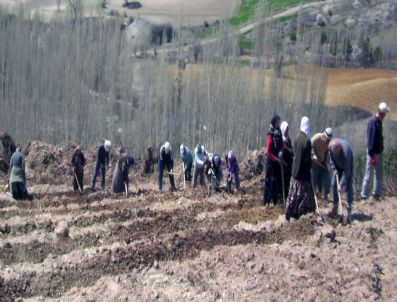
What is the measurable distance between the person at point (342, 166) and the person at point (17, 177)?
23.9 feet

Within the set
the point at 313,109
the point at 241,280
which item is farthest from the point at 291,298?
the point at 313,109

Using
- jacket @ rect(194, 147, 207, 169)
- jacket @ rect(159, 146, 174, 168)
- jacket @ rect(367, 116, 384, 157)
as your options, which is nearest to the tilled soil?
jacket @ rect(367, 116, 384, 157)

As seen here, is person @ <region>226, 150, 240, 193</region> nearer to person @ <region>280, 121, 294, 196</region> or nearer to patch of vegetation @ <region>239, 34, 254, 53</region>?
person @ <region>280, 121, 294, 196</region>

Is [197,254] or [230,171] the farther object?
[230,171]

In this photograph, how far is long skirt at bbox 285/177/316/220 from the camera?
1105 cm

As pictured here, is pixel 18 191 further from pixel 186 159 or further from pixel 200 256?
pixel 200 256

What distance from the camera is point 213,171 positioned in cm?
1648

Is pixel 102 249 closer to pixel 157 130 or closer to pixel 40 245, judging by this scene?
pixel 40 245

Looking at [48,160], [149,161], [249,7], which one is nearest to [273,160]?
[149,161]

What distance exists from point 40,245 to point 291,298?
4105mm

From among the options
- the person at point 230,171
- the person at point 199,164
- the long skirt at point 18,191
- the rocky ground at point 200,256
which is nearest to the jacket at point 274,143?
the rocky ground at point 200,256

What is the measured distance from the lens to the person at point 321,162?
464 inches

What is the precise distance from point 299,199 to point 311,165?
0.52 metres

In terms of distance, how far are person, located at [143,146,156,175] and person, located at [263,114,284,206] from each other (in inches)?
336
